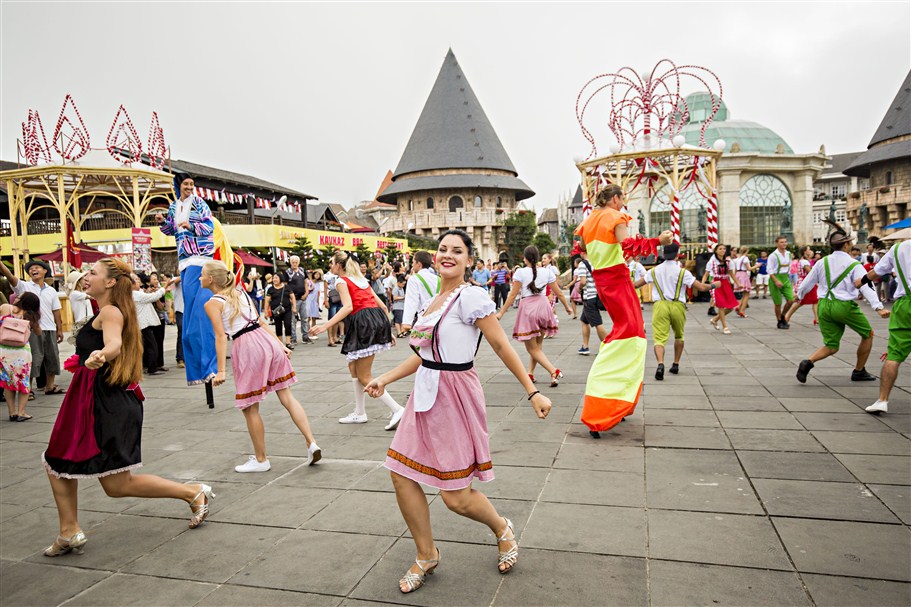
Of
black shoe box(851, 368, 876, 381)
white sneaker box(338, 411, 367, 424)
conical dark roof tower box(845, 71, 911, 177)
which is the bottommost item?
white sneaker box(338, 411, 367, 424)

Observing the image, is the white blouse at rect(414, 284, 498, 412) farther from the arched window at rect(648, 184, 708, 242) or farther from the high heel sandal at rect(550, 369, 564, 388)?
the arched window at rect(648, 184, 708, 242)

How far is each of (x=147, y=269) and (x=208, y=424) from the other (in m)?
9.48

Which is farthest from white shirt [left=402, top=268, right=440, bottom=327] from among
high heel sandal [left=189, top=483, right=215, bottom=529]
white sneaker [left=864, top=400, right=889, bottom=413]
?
white sneaker [left=864, top=400, right=889, bottom=413]

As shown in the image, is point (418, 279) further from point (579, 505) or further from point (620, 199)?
point (579, 505)

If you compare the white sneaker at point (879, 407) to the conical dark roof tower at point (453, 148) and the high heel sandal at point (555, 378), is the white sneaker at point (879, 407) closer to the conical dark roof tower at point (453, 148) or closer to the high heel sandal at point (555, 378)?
the high heel sandal at point (555, 378)

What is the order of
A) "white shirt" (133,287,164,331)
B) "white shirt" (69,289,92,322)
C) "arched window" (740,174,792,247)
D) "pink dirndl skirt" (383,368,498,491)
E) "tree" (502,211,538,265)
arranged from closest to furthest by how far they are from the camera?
"pink dirndl skirt" (383,368,498,491) < "white shirt" (69,289,92,322) < "white shirt" (133,287,164,331) < "arched window" (740,174,792,247) < "tree" (502,211,538,265)

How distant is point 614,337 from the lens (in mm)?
5895

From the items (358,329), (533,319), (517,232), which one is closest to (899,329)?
(533,319)

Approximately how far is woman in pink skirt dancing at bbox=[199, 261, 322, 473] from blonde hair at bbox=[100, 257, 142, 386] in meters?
1.16

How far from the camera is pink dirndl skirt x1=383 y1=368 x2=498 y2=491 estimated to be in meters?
3.02

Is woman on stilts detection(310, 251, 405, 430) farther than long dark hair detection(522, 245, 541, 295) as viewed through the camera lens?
No

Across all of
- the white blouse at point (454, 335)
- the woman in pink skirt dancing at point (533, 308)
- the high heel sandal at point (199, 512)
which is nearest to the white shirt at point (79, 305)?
the woman in pink skirt dancing at point (533, 308)

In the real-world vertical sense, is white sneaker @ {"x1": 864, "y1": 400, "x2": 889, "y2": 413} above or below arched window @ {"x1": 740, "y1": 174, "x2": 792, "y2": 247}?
below

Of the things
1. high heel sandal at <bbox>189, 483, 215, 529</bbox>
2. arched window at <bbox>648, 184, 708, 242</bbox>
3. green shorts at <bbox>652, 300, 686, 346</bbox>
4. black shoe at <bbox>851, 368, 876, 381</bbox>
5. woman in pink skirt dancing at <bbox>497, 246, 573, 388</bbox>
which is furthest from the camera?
arched window at <bbox>648, 184, 708, 242</bbox>
